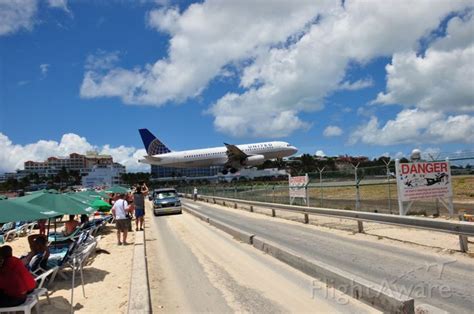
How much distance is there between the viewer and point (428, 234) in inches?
499

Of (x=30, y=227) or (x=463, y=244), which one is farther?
(x=30, y=227)

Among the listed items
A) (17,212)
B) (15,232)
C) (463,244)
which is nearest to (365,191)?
(15,232)

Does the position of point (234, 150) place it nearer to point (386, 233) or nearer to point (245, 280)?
point (386, 233)

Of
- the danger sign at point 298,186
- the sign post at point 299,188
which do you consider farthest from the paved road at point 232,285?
the danger sign at point 298,186

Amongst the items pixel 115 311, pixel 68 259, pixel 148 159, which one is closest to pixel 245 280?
pixel 115 311

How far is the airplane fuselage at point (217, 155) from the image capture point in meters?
63.5

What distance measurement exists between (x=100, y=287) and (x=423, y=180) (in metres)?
10.7

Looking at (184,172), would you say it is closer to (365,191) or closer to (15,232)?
(365,191)

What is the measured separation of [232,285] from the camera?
7770 millimetres

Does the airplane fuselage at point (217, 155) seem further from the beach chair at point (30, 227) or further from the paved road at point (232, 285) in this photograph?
A: the paved road at point (232, 285)

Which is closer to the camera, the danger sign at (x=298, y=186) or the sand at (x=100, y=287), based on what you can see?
the sand at (x=100, y=287)

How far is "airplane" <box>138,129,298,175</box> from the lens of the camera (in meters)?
60.7

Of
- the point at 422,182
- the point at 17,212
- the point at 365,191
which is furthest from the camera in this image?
the point at 365,191

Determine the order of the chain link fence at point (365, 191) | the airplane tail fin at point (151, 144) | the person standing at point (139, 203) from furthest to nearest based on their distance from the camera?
the airplane tail fin at point (151, 144) → the person standing at point (139, 203) → the chain link fence at point (365, 191)
